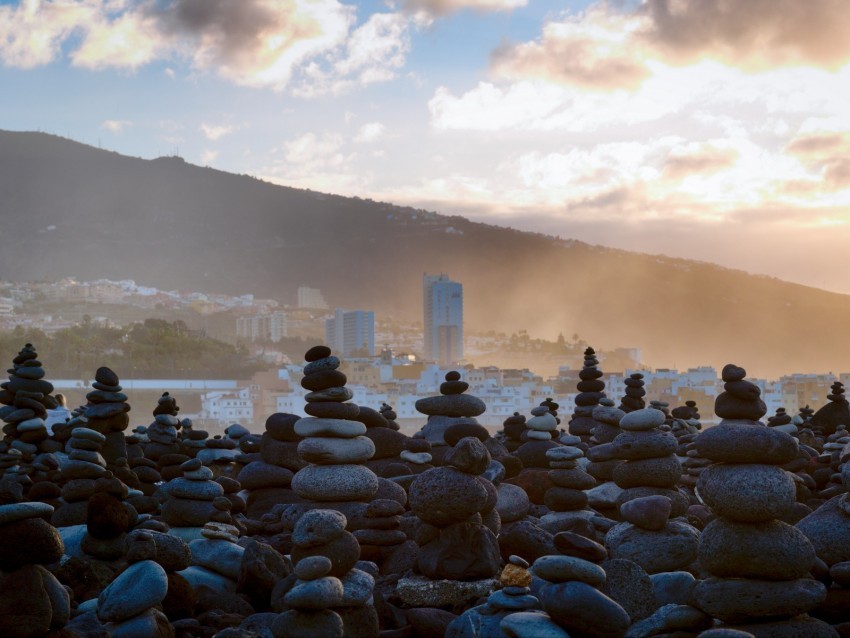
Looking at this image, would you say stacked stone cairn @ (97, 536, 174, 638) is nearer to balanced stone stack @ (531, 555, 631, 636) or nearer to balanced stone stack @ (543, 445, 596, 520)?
balanced stone stack @ (531, 555, 631, 636)

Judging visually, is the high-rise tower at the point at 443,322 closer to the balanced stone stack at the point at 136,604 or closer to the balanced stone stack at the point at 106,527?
the balanced stone stack at the point at 106,527

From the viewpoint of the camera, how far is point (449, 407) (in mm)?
17031

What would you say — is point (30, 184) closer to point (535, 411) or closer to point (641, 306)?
point (641, 306)

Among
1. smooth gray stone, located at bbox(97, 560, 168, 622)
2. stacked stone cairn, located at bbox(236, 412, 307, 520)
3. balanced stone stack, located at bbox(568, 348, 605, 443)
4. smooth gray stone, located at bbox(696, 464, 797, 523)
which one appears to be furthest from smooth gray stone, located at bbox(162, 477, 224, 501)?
balanced stone stack, located at bbox(568, 348, 605, 443)

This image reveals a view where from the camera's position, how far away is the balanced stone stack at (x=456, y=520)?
10.2 metres

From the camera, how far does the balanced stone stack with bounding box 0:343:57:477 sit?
18125mm

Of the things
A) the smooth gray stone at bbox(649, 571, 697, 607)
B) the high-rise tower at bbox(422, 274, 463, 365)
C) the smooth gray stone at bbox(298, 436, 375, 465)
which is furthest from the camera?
the high-rise tower at bbox(422, 274, 463, 365)

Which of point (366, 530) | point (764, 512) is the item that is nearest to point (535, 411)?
point (366, 530)

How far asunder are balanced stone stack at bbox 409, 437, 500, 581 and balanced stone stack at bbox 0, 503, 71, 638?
143 inches

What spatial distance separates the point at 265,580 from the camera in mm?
10383

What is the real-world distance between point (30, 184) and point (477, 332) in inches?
3863

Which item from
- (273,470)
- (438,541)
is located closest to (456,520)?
(438,541)

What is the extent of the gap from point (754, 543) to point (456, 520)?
10.3ft

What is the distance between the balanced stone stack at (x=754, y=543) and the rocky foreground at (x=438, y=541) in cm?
2
